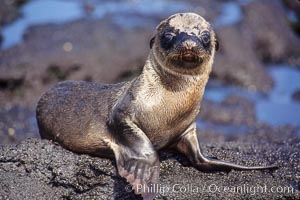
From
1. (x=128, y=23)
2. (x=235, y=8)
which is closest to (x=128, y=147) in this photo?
(x=128, y=23)

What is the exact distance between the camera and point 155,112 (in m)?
5.43

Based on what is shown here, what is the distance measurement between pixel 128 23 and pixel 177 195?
9.58 metres

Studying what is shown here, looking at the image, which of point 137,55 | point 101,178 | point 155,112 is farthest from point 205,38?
point 137,55

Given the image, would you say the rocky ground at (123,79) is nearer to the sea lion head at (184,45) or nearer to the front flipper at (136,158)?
the front flipper at (136,158)

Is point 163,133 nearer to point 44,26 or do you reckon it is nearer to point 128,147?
point 128,147

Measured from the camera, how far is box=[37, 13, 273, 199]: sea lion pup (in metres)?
5.23

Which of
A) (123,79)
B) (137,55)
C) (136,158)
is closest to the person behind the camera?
(136,158)

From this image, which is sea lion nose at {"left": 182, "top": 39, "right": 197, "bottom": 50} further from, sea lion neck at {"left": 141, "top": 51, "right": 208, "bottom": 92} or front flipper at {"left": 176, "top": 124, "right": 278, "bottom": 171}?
front flipper at {"left": 176, "top": 124, "right": 278, "bottom": 171}

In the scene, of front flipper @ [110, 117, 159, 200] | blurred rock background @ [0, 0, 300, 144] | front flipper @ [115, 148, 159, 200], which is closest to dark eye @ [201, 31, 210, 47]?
front flipper @ [110, 117, 159, 200]

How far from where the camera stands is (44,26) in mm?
14414

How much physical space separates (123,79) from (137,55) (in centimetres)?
65

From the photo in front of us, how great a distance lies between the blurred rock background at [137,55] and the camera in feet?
38.1

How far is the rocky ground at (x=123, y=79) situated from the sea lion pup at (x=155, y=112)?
200 millimetres

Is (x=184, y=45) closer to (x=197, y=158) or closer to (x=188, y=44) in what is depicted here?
(x=188, y=44)
